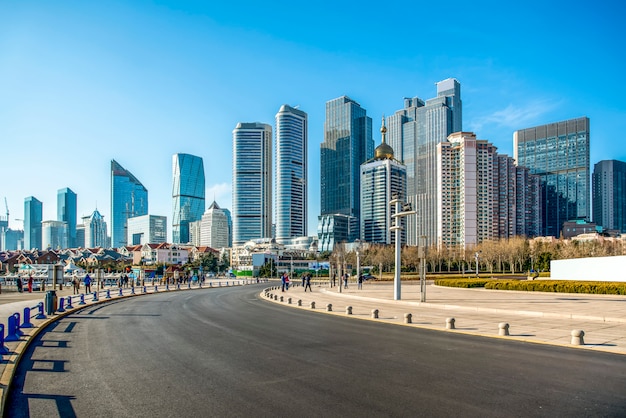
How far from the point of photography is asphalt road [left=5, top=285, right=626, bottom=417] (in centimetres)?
750

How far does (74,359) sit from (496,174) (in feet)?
528

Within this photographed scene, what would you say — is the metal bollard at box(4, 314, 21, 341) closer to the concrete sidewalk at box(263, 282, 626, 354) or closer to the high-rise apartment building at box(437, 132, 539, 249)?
the concrete sidewalk at box(263, 282, 626, 354)

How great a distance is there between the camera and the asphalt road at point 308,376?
24.6ft

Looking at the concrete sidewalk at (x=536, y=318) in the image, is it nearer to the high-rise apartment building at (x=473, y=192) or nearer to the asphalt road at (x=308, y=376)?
the asphalt road at (x=308, y=376)

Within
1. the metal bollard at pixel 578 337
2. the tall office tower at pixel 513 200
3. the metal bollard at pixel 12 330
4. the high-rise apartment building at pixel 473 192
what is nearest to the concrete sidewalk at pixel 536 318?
the metal bollard at pixel 578 337

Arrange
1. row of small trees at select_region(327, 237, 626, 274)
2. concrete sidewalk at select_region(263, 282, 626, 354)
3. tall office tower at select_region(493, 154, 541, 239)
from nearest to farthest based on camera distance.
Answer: concrete sidewalk at select_region(263, 282, 626, 354) → row of small trees at select_region(327, 237, 626, 274) → tall office tower at select_region(493, 154, 541, 239)

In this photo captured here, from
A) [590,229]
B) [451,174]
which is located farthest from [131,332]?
[590,229]

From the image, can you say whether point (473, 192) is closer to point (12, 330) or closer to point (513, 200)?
point (513, 200)

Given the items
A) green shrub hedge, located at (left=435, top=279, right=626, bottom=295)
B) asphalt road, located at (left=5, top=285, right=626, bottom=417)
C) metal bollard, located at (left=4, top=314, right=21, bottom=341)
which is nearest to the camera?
asphalt road, located at (left=5, top=285, right=626, bottom=417)

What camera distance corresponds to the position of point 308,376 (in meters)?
9.61

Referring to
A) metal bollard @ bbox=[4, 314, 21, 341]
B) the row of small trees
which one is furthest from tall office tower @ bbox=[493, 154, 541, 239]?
metal bollard @ bbox=[4, 314, 21, 341]

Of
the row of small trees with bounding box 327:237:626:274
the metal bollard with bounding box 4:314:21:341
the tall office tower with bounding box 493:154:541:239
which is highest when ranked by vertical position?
the tall office tower with bounding box 493:154:541:239

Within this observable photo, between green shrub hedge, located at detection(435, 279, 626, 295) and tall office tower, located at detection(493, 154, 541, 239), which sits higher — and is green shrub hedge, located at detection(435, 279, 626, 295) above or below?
below

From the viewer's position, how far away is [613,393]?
8.07m
